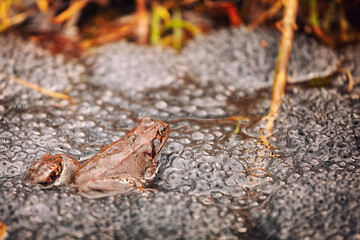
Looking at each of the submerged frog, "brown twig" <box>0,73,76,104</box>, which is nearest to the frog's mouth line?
the submerged frog

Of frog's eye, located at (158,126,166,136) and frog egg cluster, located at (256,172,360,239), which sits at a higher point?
frog's eye, located at (158,126,166,136)

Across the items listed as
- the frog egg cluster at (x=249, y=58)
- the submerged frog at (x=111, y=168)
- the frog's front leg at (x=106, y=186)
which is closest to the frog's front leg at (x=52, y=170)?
the submerged frog at (x=111, y=168)

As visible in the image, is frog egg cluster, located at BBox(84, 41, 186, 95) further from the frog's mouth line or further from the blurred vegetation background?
the frog's mouth line

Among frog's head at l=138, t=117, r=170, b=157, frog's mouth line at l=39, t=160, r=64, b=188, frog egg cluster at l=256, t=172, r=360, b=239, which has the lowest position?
frog egg cluster at l=256, t=172, r=360, b=239

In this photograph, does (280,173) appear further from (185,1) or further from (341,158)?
(185,1)

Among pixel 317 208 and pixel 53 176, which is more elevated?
pixel 53 176

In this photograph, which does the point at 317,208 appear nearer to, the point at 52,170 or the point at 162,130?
the point at 162,130

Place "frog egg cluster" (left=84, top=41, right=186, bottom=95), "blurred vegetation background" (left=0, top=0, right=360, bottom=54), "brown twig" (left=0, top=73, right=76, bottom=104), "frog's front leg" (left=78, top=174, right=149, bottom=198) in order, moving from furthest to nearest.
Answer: "blurred vegetation background" (left=0, top=0, right=360, bottom=54), "frog egg cluster" (left=84, top=41, right=186, bottom=95), "brown twig" (left=0, top=73, right=76, bottom=104), "frog's front leg" (left=78, top=174, right=149, bottom=198)

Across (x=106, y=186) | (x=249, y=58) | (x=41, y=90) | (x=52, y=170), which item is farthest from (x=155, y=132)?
(x=249, y=58)
